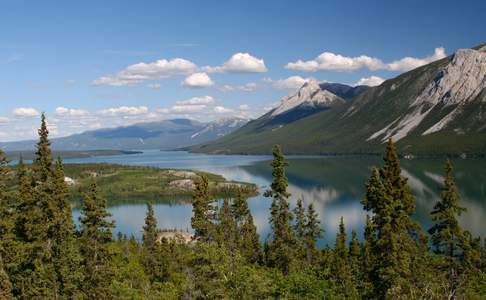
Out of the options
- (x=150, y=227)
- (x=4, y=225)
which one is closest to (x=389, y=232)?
(x=4, y=225)

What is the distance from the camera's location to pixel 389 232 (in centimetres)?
3938

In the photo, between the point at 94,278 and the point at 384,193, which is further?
the point at 94,278

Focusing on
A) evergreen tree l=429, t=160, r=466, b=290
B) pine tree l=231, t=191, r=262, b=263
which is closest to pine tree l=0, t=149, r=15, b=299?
evergreen tree l=429, t=160, r=466, b=290

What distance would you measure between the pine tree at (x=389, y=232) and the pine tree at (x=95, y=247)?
75.3 feet

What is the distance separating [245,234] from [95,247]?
5511 centimetres

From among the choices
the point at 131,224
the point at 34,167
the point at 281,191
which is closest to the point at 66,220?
the point at 34,167

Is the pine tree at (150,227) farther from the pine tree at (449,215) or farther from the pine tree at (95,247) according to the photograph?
the pine tree at (449,215)

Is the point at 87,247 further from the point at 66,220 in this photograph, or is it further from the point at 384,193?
the point at 384,193

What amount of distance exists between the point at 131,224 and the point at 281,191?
146 meters

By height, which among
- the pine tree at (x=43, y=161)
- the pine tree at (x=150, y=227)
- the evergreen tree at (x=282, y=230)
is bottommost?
the pine tree at (x=150, y=227)

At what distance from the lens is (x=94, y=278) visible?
42.4 meters

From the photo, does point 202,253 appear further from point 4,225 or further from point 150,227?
point 150,227

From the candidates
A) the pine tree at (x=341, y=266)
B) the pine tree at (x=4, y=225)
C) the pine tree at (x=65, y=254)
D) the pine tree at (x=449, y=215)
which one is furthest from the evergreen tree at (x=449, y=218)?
the pine tree at (x=4, y=225)

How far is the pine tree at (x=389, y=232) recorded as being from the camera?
38969 millimetres
